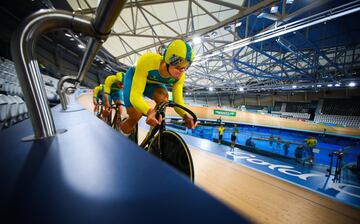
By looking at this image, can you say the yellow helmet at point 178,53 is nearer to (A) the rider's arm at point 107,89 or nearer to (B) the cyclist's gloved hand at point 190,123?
(B) the cyclist's gloved hand at point 190,123

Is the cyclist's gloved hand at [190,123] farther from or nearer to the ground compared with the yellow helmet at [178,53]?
nearer to the ground

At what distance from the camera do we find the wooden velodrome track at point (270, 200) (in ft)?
3.76

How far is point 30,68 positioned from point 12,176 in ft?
1.34

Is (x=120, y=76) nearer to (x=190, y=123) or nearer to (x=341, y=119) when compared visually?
(x=190, y=123)

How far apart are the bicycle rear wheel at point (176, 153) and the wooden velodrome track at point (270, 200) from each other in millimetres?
234

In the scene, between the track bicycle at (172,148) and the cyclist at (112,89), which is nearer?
the track bicycle at (172,148)

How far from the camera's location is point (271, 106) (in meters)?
26.0

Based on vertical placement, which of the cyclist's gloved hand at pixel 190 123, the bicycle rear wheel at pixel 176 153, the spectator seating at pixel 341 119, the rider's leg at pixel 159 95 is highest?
the rider's leg at pixel 159 95

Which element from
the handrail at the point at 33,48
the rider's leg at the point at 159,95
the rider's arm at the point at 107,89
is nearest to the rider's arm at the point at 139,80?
the rider's leg at the point at 159,95

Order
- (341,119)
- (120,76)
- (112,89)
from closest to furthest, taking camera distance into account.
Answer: (120,76), (112,89), (341,119)

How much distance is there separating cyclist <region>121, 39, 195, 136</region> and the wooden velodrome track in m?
0.63

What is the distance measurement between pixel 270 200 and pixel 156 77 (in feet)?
5.23

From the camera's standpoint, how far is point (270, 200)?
1.33 meters

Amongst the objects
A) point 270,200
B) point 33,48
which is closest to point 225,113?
point 270,200
